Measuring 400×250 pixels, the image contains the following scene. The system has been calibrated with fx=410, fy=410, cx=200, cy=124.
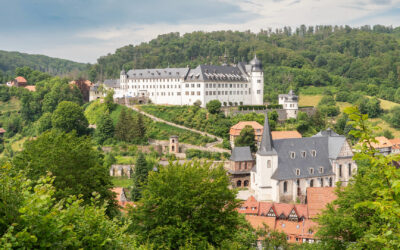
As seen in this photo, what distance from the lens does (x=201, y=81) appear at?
67750mm

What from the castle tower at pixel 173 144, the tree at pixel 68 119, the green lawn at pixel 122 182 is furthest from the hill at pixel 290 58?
the green lawn at pixel 122 182

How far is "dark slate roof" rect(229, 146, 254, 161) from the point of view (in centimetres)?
5006

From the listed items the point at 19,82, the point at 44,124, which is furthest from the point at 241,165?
the point at 19,82

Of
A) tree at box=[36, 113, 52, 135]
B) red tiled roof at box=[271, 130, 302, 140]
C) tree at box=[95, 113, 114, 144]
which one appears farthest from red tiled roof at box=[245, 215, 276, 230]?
tree at box=[36, 113, 52, 135]

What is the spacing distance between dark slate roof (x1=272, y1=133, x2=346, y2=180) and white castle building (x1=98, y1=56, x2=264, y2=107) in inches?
949

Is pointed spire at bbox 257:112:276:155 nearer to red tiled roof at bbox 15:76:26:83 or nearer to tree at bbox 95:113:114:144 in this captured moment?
tree at bbox 95:113:114:144

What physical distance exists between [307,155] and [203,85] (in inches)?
1019

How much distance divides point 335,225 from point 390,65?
112m

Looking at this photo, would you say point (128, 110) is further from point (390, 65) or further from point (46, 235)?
point (390, 65)

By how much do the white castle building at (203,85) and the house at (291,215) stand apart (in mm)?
32371

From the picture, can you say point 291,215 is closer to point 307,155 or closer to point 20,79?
point 307,155

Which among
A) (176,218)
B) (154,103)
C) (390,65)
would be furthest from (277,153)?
(390,65)

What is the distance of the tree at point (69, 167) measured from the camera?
21.8m

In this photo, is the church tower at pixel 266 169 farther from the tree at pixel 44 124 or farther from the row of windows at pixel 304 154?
the tree at pixel 44 124
